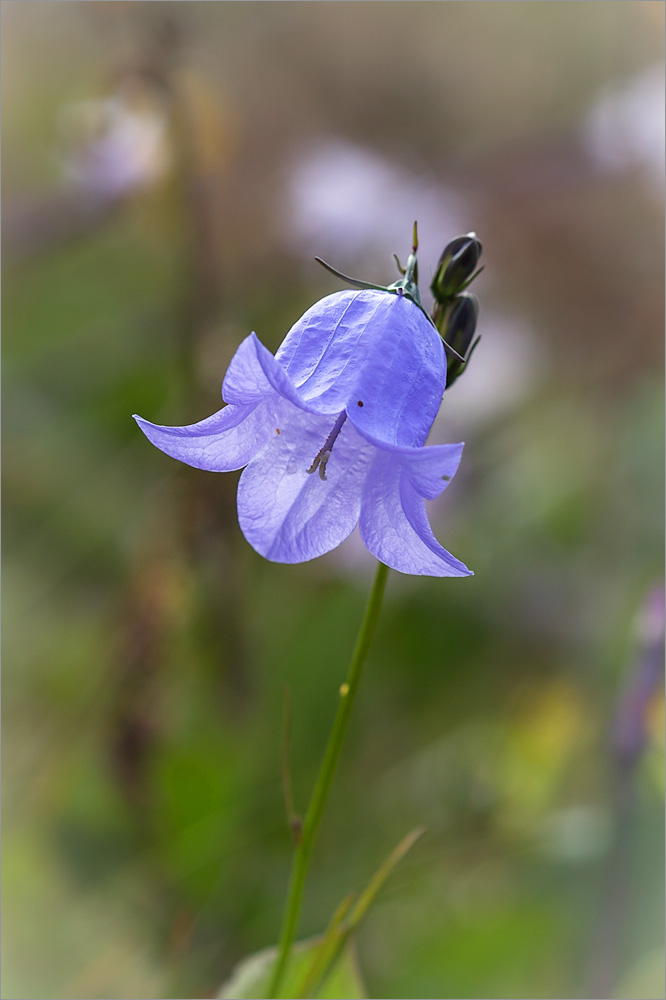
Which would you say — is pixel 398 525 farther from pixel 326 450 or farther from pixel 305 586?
pixel 305 586

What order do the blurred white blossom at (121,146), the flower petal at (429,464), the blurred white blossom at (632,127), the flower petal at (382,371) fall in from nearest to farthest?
1. the flower petal at (429,464)
2. the flower petal at (382,371)
3. the blurred white blossom at (121,146)
4. the blurred white blossom at (632,127)

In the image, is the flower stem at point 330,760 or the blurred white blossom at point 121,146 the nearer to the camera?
the flower stem at point 330,760

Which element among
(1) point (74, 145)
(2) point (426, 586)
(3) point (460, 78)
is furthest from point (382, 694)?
(3) point (460, 78)

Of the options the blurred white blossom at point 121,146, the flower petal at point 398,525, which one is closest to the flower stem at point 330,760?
the flower petal at point 398,525

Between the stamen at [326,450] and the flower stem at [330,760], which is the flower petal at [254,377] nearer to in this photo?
the stamen at [326,450]

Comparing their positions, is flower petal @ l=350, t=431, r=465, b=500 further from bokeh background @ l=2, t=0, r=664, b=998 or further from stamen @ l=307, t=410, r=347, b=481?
bokeh background @ l=2, t=0, r=664, b=998

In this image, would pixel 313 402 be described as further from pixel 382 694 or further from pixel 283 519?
pixel 382 694
